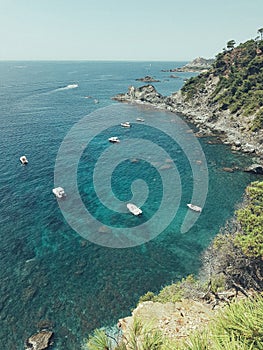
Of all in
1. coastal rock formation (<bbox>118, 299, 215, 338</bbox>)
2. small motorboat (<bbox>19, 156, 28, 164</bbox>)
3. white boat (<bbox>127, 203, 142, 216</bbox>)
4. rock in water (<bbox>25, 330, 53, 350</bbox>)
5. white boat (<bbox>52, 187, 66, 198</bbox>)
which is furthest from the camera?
small motorboat (<bbox>19, 156, 28, 164</bbox>)

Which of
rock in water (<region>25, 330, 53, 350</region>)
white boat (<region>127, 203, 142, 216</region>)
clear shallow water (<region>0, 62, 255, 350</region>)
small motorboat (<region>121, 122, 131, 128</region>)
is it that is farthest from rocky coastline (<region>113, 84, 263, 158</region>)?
rock in water (<region>25, 330, 53, 350</region>)

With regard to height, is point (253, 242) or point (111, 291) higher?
point (253, 242)

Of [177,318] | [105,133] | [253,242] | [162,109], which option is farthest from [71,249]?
[162,109]

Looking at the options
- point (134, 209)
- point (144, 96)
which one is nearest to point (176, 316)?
point (134, 209)

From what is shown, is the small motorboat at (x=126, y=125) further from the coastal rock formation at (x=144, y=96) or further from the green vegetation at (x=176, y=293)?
the green vegetation at (x=176, y=293)

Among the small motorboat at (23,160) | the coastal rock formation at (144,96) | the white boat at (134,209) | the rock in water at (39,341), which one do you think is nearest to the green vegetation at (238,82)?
the coastal rock formation at (144,96)

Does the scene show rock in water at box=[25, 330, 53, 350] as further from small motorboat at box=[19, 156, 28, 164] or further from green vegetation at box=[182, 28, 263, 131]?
green vegetation at box=[182, 28, 263, 131]

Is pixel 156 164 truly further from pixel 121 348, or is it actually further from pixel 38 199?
pixel 121 348

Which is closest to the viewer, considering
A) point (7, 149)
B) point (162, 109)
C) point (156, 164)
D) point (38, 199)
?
point (38, 199)
